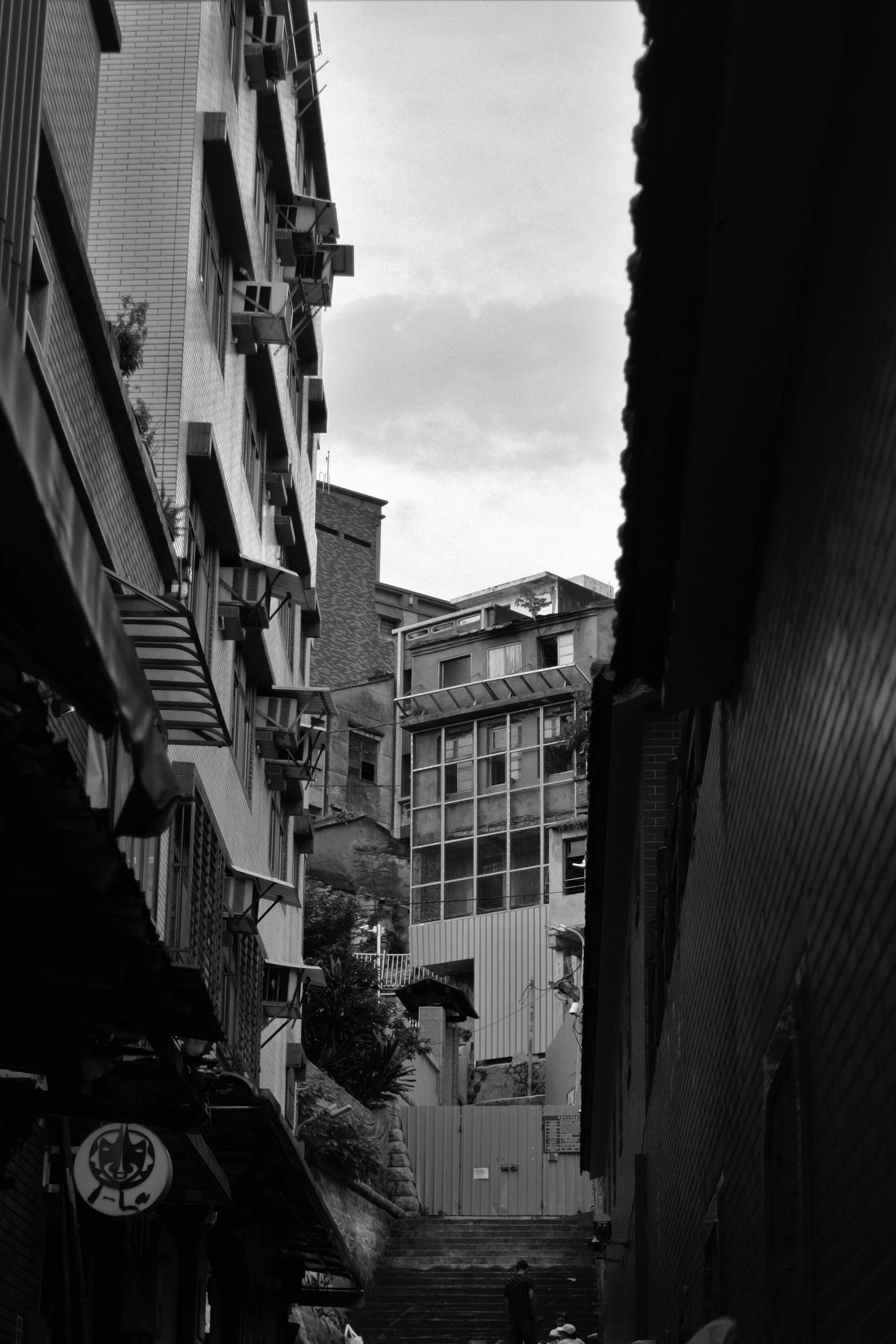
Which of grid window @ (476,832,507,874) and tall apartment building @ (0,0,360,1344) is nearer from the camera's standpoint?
tall apartment building @ (0,0,360,1344)

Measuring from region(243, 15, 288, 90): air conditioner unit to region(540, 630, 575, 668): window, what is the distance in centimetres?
3565

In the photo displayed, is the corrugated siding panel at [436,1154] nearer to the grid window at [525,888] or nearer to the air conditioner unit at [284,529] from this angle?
the air conditioner unit at [284,529]

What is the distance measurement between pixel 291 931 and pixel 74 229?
19.8 meters

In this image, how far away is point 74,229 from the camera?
1214 cm

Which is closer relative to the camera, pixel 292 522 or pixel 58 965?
pixel 58 965

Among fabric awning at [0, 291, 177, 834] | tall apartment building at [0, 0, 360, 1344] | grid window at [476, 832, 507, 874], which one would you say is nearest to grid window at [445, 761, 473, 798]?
grid window at [476, 832, 507, 874]

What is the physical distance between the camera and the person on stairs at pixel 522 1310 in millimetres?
23922

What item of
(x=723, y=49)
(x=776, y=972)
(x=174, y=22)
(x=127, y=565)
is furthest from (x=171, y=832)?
(x=723, y=49)

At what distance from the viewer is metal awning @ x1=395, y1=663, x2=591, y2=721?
56375mm

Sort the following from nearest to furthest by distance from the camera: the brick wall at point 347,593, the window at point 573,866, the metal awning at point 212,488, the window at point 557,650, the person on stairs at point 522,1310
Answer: the metal awning at point 212,488 → the person on stairs at point 522,1310 → the window at point 573,866 → the window at point 557,650 → the brick wall at point 347,593

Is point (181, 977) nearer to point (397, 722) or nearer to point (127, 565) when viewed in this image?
point (127, 565)

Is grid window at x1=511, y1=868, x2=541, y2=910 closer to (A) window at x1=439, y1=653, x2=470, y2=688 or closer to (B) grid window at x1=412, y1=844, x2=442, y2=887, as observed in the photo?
(B) grid window at x1=412, y1=844, x2=442, y2=887

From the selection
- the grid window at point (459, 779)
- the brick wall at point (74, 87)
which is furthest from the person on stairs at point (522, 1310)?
the grid window at point (459, 779)

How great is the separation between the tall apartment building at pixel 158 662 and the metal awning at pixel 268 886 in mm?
63
